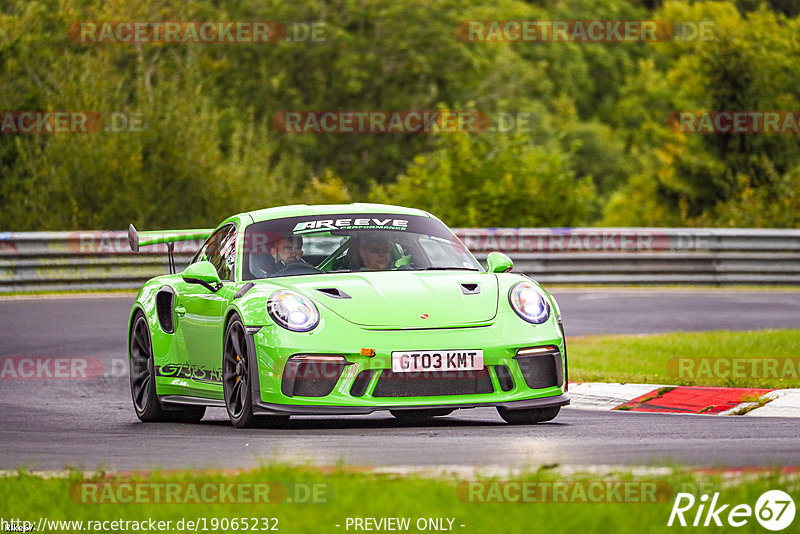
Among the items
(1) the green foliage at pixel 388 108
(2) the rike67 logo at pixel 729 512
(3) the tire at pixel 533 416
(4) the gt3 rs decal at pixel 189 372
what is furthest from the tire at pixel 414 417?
(1) the green foliage at pixel 388 108

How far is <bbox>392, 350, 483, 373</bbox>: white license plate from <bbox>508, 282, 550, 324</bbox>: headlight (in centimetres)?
45

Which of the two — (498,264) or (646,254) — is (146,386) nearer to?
(498,264)

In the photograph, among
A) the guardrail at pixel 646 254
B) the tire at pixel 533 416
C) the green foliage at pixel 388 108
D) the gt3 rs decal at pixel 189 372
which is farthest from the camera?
the green foliage at pixel 388 108

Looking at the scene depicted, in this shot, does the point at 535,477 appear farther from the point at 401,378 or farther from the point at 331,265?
the point at 331,265

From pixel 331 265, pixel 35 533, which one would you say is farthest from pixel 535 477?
pixel 331 265

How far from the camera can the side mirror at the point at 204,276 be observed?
9.43 meters

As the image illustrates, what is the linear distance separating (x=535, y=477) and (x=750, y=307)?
1465 cm

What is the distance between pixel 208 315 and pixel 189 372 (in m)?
0.55

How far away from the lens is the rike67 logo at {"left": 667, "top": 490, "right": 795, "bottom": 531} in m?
5.44

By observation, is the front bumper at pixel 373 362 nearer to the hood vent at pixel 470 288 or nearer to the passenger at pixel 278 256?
the hood vent at pixel 470 288

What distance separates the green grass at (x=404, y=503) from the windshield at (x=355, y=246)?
123 inches

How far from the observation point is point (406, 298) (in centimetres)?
880

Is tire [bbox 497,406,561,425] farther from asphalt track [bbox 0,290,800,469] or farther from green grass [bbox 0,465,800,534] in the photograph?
green grass [bbox 0,465,800,534]

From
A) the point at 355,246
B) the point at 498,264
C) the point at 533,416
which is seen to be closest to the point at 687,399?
the point at 533,416
